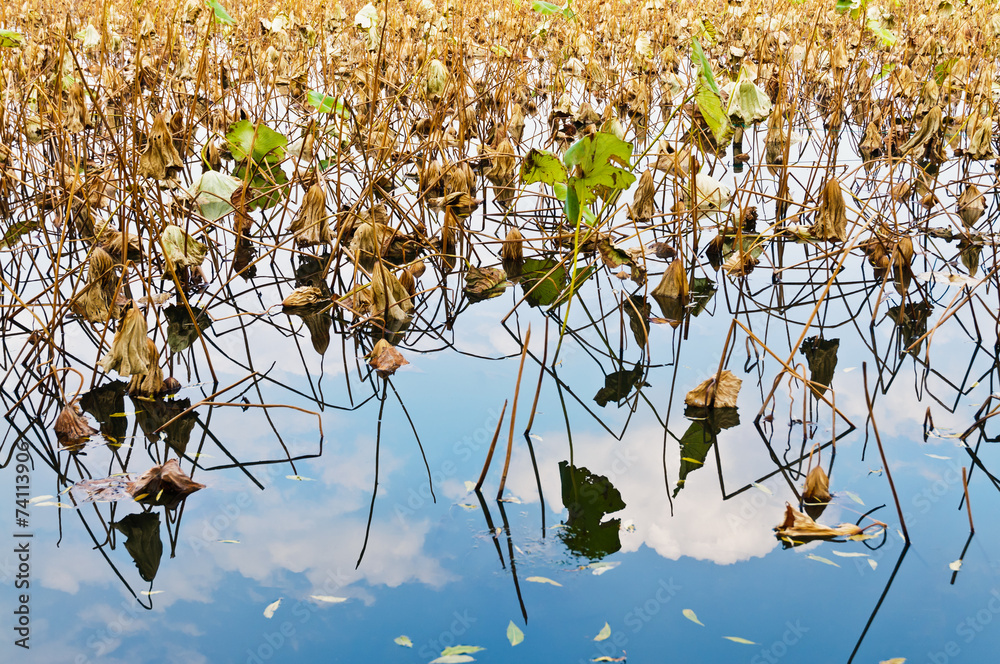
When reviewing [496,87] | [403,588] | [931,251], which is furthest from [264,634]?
[496,87]

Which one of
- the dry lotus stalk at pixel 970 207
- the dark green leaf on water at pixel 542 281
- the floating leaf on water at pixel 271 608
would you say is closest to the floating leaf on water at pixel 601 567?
the floating leaf on water at pixel 271 608

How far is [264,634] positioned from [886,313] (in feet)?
6.27

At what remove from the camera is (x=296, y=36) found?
4863 millimetres

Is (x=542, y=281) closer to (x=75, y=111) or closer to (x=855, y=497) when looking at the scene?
(x=855, y=497)

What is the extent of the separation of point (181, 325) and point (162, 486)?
0.89 m

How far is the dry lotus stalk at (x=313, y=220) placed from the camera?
7.64 feet

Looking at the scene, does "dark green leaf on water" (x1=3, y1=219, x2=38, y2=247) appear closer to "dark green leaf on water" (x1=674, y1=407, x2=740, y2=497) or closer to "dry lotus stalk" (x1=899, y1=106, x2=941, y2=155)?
"dark green leaf on water" (x1=674, y1=407, x2=740, y2=497)

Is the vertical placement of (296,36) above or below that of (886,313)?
above

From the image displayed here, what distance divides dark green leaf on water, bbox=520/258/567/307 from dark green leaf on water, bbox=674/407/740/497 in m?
0.76

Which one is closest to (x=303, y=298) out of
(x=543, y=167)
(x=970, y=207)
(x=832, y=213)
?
(x=543, y=167)

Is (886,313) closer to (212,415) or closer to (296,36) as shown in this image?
(212,415)

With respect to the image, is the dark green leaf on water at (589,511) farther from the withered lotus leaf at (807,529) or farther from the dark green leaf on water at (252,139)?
the dark green leaf on water at (252,139)

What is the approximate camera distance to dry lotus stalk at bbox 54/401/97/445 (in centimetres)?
170

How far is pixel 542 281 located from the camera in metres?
2.60
